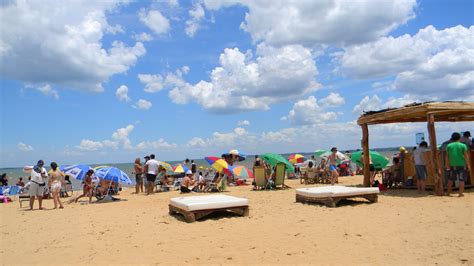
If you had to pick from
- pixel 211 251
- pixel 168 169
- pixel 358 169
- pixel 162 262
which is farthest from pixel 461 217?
pixel 358 169

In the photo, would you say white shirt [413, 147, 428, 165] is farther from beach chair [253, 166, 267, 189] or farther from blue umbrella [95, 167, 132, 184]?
blue umbrella [95, 167, 132, 184]

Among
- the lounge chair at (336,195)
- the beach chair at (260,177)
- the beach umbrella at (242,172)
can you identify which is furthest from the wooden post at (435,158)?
the beach umbrella at (242,172)

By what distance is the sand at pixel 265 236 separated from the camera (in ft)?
14.9

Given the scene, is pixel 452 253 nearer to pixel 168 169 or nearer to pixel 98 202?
pixel 98 202

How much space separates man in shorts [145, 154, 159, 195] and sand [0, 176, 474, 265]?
4447 mm

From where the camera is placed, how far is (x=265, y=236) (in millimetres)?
5625

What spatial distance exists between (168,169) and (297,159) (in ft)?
26.8

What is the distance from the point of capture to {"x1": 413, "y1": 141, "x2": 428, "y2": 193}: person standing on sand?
9773 mm

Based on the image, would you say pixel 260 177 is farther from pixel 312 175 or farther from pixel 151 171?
pixel 151 171

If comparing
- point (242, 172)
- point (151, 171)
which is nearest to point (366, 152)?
point (242, 172)

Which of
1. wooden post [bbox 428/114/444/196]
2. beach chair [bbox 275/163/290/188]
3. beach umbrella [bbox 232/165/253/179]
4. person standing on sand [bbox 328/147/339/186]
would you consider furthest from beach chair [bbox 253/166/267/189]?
wooden post [bbox 428/114/444/196]

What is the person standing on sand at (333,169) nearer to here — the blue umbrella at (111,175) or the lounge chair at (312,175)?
the lounge chair at (312,175)

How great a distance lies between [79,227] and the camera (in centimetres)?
698

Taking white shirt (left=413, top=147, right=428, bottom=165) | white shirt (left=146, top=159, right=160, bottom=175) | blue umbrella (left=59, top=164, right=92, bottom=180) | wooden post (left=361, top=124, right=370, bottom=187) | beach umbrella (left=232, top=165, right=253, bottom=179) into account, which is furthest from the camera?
beach umbrella (left=232, top=165, right=253, bottom=179)
